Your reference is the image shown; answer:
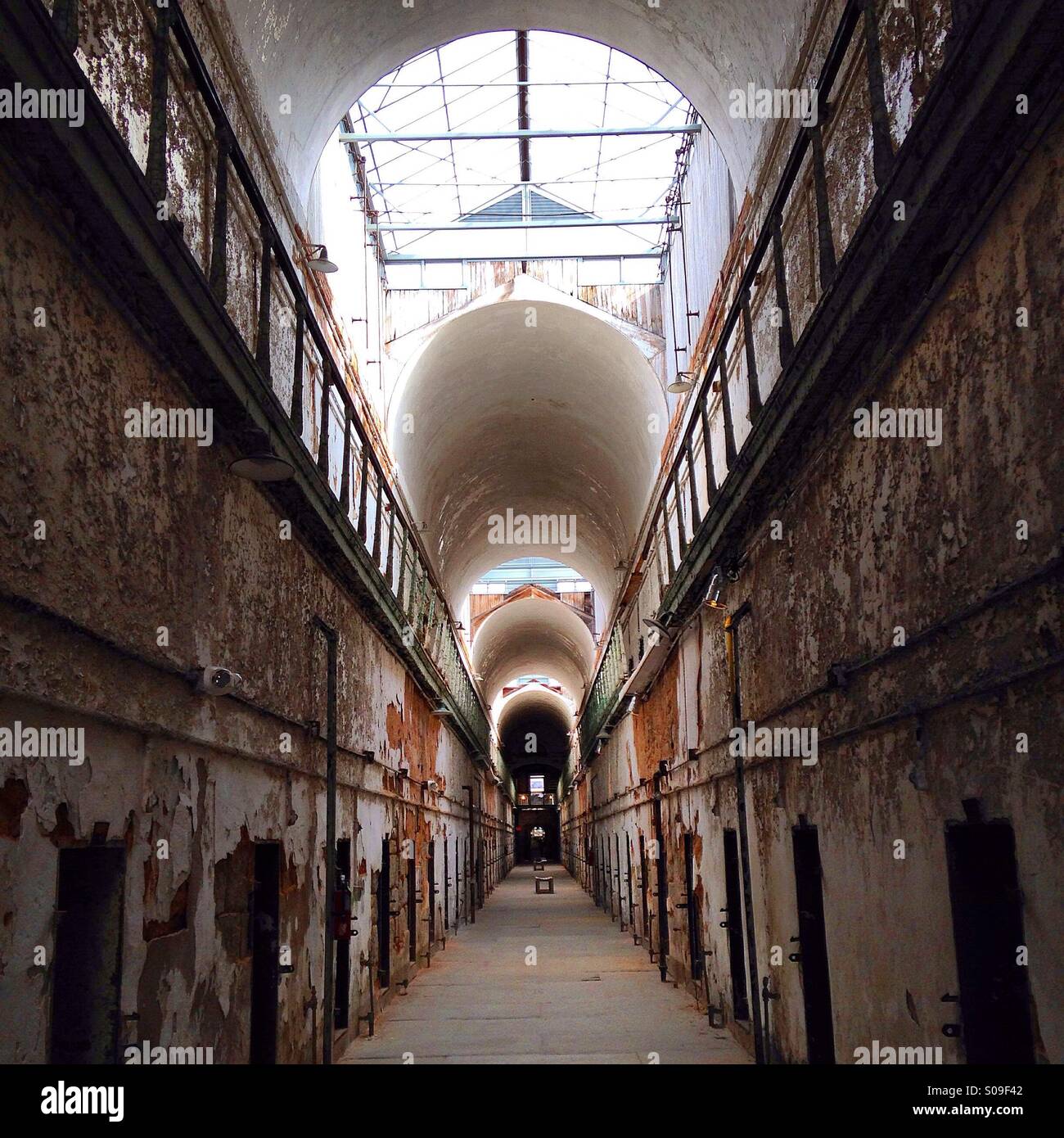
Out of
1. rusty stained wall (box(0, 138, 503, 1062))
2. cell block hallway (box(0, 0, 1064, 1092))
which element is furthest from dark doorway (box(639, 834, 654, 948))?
rusty stained wall (box(0, 138, 503, 1062))

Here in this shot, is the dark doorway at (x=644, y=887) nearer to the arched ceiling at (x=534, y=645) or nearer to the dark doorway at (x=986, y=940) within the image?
the dark doorway at (x=986, y=940)

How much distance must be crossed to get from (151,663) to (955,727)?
3.20 meters

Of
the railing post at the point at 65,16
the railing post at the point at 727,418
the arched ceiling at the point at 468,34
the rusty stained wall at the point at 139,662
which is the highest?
the arched ceiling at the point at 468,34

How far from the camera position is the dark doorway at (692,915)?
11.0 meters

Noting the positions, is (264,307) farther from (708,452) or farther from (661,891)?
(661,891)

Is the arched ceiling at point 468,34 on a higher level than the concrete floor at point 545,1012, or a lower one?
higher

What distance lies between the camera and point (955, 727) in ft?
13.0

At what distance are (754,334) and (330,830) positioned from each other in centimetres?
510

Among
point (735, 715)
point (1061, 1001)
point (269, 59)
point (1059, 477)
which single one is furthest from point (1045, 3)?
point (735, 715)

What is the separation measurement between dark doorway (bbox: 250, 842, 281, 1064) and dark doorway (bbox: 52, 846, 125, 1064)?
2405mm

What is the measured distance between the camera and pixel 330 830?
8359mm

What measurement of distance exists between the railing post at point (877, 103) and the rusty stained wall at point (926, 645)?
0.62m

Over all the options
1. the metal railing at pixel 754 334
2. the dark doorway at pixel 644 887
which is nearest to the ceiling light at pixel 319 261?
the metal railing at pixel 754 334
